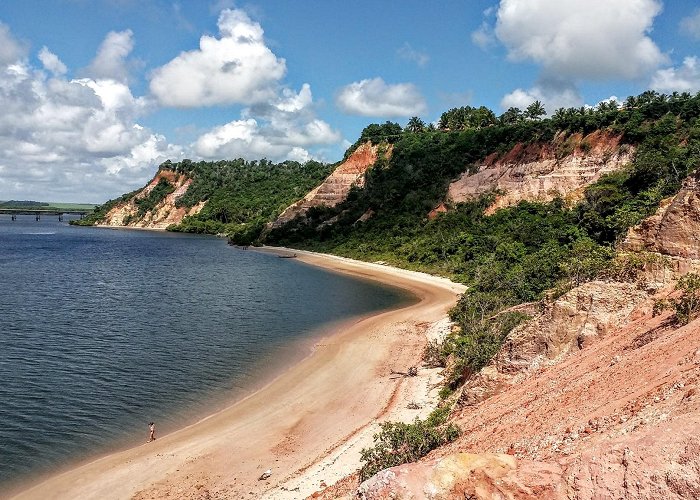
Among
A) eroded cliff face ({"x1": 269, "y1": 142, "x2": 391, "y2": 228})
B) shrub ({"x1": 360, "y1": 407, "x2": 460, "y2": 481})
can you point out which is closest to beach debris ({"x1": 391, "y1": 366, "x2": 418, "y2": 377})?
shrub ({"x1": 360, "y1": 407, "x2": 460, "y2": 481})

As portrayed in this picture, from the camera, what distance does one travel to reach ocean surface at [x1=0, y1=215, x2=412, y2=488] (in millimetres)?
23453

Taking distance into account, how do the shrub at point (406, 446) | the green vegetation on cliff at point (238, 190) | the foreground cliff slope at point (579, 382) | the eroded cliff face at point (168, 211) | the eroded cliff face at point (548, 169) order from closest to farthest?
1. the foreground cliff slope at point (579, 382)
2. the shrub at point (406, 446)
3. the eroded cliff face at point (548, 169)
4. the green vegetation on cliff at point (238, 190)
5. the eroded cliff face at point (168, 211)

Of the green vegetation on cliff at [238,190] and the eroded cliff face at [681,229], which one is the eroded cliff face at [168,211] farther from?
the eroded cliff face at [681,229]

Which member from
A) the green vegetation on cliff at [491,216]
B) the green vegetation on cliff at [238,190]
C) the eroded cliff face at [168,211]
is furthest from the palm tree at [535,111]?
the eroded cliff face at [168,211]

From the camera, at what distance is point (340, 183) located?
380 feet

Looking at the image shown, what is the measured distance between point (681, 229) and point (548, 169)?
59.4 metres

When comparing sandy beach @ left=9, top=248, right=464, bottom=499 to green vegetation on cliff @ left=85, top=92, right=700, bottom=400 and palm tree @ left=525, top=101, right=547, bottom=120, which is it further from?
palm tree @ left=525, top=101, right=547, bottom=120

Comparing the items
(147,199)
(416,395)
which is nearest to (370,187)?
(416,395)

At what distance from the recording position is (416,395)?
26.0 metres

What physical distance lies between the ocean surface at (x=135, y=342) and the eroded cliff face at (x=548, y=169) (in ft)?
96.9

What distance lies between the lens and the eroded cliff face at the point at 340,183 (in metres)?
115

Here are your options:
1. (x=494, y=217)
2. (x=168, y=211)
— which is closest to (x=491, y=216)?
(x=494, y=217)

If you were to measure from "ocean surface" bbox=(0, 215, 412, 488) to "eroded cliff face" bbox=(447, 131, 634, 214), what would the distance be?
29537 mm

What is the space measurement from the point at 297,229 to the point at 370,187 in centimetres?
1953
